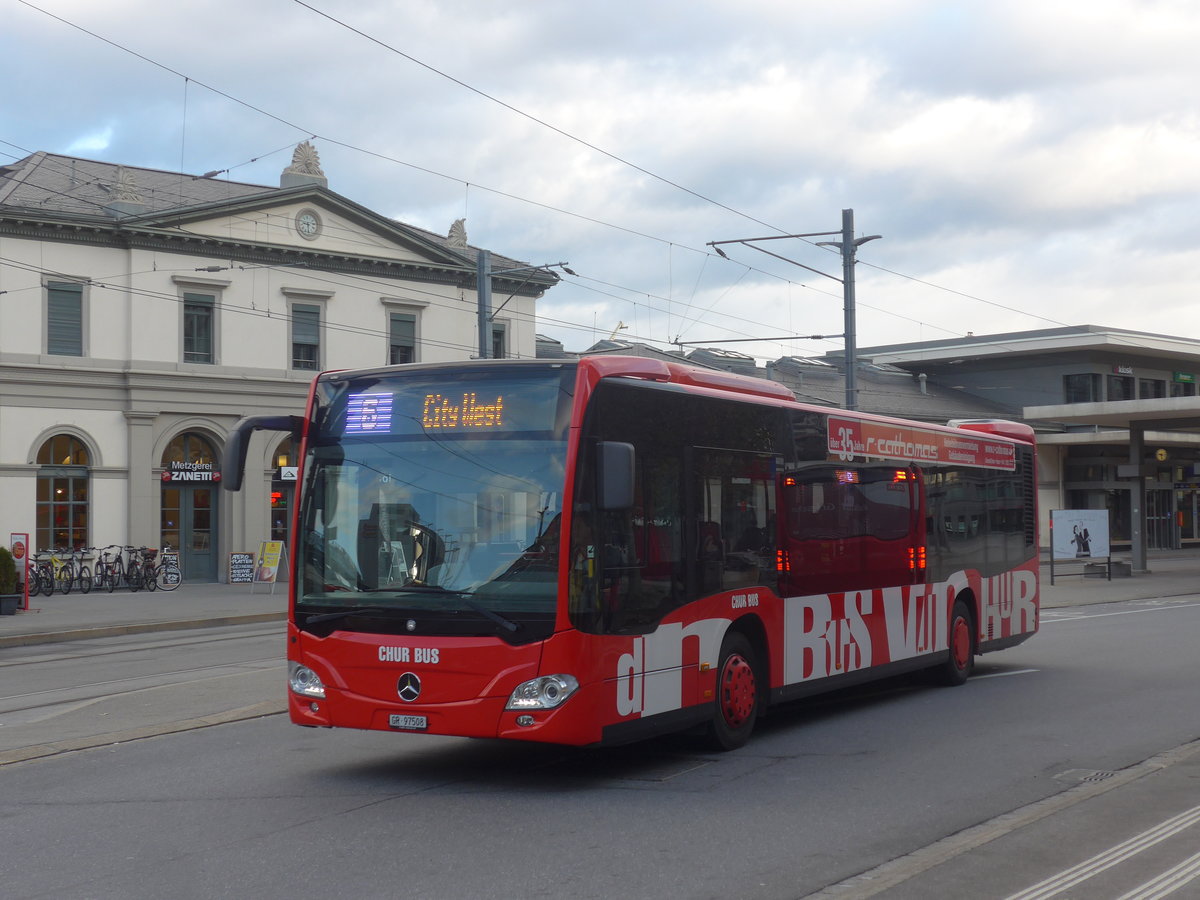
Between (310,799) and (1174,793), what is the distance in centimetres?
500

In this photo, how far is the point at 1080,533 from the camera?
1388 inches

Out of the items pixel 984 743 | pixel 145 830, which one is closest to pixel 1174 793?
pixel 984 743

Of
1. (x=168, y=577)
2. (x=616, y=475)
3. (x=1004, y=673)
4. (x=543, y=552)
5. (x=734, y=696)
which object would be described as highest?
(x=616, y=475)

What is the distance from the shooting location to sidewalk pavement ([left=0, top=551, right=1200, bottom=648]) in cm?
2319

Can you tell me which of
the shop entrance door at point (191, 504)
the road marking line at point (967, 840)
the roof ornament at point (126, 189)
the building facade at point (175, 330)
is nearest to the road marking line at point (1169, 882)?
the road marking line at point (967, 840)

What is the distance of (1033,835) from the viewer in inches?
272

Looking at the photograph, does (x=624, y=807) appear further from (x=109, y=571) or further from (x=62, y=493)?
(x=62, y=493)

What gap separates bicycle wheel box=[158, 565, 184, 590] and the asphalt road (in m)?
22.8

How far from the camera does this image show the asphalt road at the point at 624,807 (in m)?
6.27

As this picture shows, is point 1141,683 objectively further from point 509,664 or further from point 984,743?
point 509,664

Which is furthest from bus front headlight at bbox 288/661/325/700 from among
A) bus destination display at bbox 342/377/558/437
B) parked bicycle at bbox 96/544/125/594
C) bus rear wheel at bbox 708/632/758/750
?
parked bicycle at bbox 96/544/125/594

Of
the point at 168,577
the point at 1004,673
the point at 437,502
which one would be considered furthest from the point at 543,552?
the point at 168,577

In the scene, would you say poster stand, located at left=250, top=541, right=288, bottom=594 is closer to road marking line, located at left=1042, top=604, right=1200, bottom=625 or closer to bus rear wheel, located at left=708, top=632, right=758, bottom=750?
road marking line, located at left=1042, top=604, right=1200, bottom=625

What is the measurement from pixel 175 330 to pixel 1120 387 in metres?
40.8
